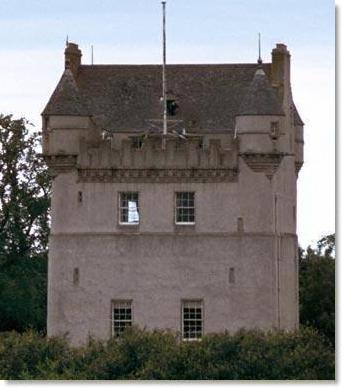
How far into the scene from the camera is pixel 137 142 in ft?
282

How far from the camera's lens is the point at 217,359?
66812 millimetres

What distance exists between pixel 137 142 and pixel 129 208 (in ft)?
8.88

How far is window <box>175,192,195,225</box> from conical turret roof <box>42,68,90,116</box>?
4.98 m

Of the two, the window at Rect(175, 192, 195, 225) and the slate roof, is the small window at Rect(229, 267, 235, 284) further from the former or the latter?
the slate roof

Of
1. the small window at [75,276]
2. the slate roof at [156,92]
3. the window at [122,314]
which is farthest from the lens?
the slate roof at [156,92]

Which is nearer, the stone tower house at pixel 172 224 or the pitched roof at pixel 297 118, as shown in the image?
the stone tower house at pixel 172 224

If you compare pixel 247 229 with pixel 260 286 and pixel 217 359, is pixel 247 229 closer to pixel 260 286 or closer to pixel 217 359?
pixel 260 286

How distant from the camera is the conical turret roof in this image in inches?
3354

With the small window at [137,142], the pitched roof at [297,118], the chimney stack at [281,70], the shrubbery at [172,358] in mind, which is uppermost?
the chimney stack at [281,70]

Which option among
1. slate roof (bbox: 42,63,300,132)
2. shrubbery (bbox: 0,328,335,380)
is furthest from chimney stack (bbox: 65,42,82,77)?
shrubbery (bbox: 0,328,335,380)

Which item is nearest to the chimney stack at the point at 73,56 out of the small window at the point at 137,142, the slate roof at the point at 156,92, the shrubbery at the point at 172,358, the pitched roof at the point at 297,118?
the slate roof at the point at 156,92

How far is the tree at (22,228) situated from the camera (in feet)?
313

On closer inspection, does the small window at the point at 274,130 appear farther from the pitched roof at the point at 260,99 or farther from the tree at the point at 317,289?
the tree at the point at 317,289

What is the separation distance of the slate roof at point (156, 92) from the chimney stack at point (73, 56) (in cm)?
32
